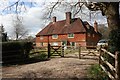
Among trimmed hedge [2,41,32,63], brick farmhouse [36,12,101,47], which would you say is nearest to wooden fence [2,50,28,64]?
trimmed hedge [2,41,32,63]

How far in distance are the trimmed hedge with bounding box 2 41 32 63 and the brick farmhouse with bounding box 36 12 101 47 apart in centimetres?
3380

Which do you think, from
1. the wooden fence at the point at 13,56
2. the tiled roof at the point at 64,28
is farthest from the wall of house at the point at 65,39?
the wooden fence at the point at 13,56

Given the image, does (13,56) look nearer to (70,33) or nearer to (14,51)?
(14,51)

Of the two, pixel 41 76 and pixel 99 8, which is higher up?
pixel 99 8

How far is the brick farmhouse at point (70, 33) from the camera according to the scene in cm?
5866

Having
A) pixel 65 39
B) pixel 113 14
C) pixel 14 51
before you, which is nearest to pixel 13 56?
pixel 14 51

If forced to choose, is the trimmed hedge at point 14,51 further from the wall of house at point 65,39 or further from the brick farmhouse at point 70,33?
the wall of house at point 65,39

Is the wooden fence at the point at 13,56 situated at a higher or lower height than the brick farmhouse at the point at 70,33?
lower

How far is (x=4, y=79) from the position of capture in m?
12.2

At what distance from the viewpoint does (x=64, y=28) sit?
63.1 meters

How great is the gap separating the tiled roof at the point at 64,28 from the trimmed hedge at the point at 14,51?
36.4 meters

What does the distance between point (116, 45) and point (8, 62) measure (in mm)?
10337

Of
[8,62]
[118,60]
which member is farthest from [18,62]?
[118,60]

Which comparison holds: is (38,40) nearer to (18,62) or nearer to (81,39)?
(81,39)
